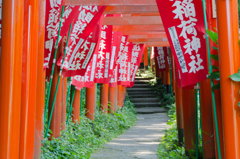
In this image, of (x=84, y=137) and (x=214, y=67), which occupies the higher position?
(x=214, y=67)

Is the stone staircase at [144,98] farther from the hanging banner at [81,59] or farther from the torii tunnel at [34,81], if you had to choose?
the torii tunnel at [34,81]

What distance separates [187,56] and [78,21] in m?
2.93

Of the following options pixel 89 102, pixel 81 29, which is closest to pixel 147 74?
pixel 89 102

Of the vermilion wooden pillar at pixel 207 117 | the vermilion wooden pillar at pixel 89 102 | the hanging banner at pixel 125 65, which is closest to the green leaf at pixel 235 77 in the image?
the vermilion wooden pillar at pixel 207 117

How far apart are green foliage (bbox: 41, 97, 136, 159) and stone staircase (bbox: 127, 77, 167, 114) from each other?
255 cm

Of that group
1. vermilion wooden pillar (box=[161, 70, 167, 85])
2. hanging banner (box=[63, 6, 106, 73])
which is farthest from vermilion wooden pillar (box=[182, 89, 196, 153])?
vermilion wooden pillar (box=[161, 70, 167, 85])

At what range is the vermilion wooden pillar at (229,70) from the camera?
8.84 feet

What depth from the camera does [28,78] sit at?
3193 millimetres

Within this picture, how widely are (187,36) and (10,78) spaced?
2.08 m

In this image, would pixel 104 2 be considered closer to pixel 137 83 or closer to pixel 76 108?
pixel 76 108

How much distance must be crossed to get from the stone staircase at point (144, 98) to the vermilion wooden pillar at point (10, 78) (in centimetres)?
1315

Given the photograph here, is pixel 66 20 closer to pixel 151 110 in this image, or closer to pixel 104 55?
pixel 104 55

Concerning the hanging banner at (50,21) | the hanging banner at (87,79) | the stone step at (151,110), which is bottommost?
the stone step at (151,110)

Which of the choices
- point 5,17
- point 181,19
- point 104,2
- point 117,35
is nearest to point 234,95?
point 181,19
